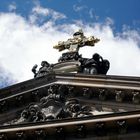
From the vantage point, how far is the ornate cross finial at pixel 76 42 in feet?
90.6

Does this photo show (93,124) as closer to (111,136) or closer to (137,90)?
(111,136)

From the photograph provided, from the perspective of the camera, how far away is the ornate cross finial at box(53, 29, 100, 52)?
1087 inches

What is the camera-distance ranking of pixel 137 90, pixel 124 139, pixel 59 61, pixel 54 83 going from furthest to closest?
pixel 59 61 < pixel 54 83 < pixel 137 90 < pixel 124 139

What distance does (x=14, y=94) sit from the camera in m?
22.7

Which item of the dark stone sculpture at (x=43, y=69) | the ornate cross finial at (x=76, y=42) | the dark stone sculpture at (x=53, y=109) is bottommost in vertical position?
the dark stone sculpture at (x=53, y=109)

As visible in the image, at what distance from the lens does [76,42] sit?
28.1 metres

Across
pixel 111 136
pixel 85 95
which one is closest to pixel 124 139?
pixel 111 136

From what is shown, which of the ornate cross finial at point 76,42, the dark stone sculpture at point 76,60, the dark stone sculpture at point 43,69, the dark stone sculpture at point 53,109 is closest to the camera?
the dark stone sculpture at point 53,109

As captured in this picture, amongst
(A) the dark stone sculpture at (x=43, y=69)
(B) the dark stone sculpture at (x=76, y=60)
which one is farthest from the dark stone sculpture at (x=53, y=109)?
(A) the dark stone sculpture at (x=43, y=69)

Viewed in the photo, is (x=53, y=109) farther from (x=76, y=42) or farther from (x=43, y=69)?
(x=76, y=42)

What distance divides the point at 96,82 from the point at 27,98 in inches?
107

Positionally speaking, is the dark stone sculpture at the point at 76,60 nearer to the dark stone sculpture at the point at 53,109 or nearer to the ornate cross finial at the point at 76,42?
the ornate cross finial at the point at 76,42

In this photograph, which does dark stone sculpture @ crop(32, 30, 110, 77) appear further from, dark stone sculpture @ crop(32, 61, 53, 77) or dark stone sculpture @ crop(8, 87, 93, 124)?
dark stone sculpture @ crop(8, 87, 93, 124)

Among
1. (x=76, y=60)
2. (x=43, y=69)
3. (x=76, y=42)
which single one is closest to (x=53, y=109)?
(x=43, y=69)
